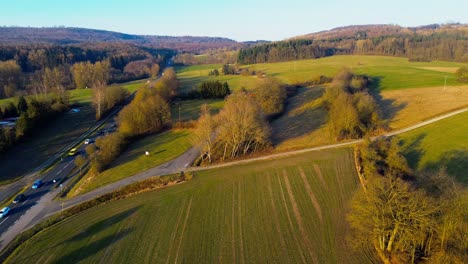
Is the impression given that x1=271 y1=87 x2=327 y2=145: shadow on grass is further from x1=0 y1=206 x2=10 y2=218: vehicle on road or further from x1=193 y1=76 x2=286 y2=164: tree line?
x1=0 y1=206 x2=10 y2=218: vehicle on road

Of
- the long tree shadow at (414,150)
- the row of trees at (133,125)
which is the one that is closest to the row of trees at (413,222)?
the long tree shadow at (414,150)

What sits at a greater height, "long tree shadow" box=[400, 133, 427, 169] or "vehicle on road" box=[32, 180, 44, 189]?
"long tree shadow" box=[400, 133, 427, 169]

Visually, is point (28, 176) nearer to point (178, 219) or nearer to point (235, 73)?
point (178, 219)

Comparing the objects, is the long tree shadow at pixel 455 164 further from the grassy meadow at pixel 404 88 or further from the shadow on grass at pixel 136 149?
the shadow on grass at pixel 136 149

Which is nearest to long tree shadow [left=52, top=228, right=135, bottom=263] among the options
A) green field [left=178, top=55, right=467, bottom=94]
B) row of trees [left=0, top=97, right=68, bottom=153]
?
row of trees [left=0, top=97, right=68, bottom=153]

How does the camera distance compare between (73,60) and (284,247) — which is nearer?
(284,247)

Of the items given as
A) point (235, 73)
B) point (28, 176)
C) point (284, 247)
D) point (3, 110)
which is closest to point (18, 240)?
point (28, 176)
